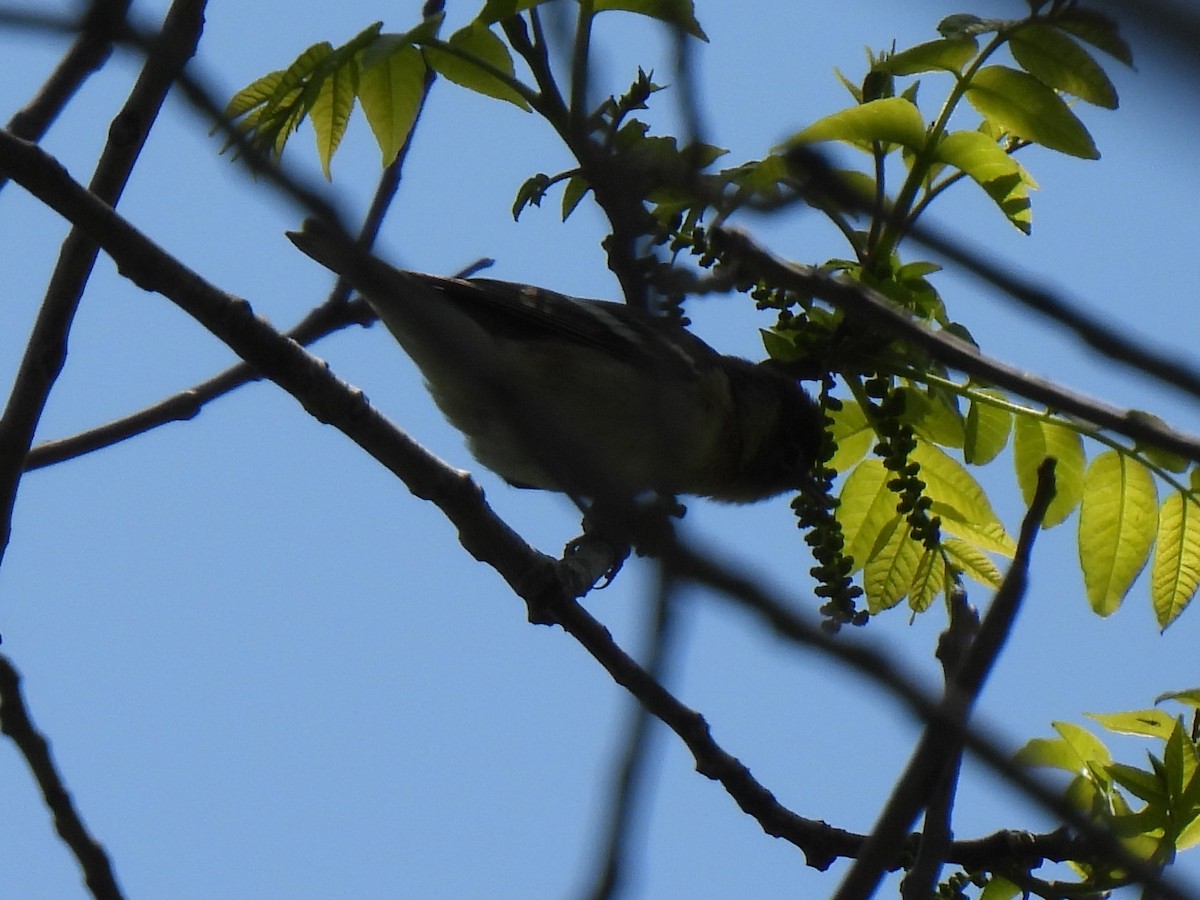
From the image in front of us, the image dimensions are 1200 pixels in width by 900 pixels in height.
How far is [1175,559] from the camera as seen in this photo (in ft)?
10.8

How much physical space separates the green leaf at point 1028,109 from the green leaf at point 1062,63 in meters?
0.04

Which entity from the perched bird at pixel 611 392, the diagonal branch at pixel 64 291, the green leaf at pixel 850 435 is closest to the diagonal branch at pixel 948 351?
the diagonal branch at pixel 64 291

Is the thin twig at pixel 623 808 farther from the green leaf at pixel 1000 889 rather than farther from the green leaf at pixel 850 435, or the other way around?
the green leaf at pixel 850 435

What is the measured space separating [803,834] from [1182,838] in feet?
2.63

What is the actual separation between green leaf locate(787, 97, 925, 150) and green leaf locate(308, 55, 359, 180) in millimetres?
1120

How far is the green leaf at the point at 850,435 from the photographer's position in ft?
12.1

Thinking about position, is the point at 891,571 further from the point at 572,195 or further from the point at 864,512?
the point at 572,195

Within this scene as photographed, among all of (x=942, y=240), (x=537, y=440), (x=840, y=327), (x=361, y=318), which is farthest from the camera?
(x=361, y=318)

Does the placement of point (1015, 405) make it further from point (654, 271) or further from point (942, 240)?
point (942, 240)

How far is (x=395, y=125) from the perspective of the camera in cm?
342

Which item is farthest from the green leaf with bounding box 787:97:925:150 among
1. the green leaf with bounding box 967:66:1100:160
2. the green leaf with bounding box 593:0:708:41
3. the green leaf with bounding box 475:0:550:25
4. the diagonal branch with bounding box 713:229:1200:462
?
the diagonal branch with bounding box 713:229:1200:462

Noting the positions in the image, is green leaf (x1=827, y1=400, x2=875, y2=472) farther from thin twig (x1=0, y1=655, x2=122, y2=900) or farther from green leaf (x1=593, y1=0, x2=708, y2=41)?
thin twig (x1=0, y1=655, x2=122, y2=900)

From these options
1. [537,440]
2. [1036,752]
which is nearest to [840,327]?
[1036,752]

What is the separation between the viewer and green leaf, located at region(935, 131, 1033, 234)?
3.04 m
